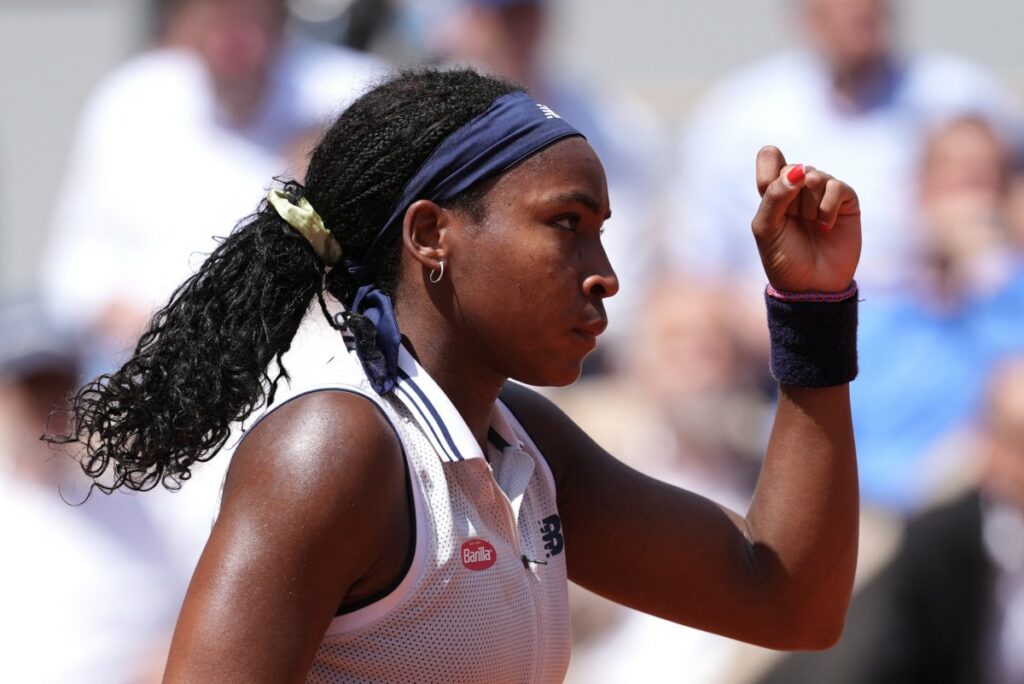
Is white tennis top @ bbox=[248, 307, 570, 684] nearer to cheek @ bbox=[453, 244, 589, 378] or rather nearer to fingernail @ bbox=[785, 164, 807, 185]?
cheek @ bbox=[453, 244, 589, 378]

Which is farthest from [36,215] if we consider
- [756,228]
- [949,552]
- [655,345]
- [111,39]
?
[756,228]

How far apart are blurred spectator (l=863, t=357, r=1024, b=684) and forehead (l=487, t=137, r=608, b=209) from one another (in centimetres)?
266

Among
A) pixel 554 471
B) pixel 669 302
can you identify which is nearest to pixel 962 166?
pixel 669 302

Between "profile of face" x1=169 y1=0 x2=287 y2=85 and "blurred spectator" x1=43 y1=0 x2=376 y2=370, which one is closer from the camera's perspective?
"blurred spectator" x1=43 y1=0 x2=376 y2=370

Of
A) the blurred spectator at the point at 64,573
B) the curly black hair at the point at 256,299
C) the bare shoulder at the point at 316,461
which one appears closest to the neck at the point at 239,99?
the blurred spectator at the point at 64,573

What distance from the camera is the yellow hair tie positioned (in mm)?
2223

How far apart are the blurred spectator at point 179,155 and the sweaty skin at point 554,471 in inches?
116

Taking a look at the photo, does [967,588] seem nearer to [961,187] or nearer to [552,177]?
[961,187]

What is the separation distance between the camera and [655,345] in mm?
5352

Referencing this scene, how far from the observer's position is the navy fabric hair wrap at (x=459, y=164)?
7.07ft

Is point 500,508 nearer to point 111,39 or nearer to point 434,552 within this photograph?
point 434,552

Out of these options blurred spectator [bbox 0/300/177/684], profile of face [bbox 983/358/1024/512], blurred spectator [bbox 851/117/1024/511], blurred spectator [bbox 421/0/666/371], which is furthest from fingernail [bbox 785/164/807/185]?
blurred spectator [bbox 421/0/666/371]

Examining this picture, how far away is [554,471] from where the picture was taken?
2436mm

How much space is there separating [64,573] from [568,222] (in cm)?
294
